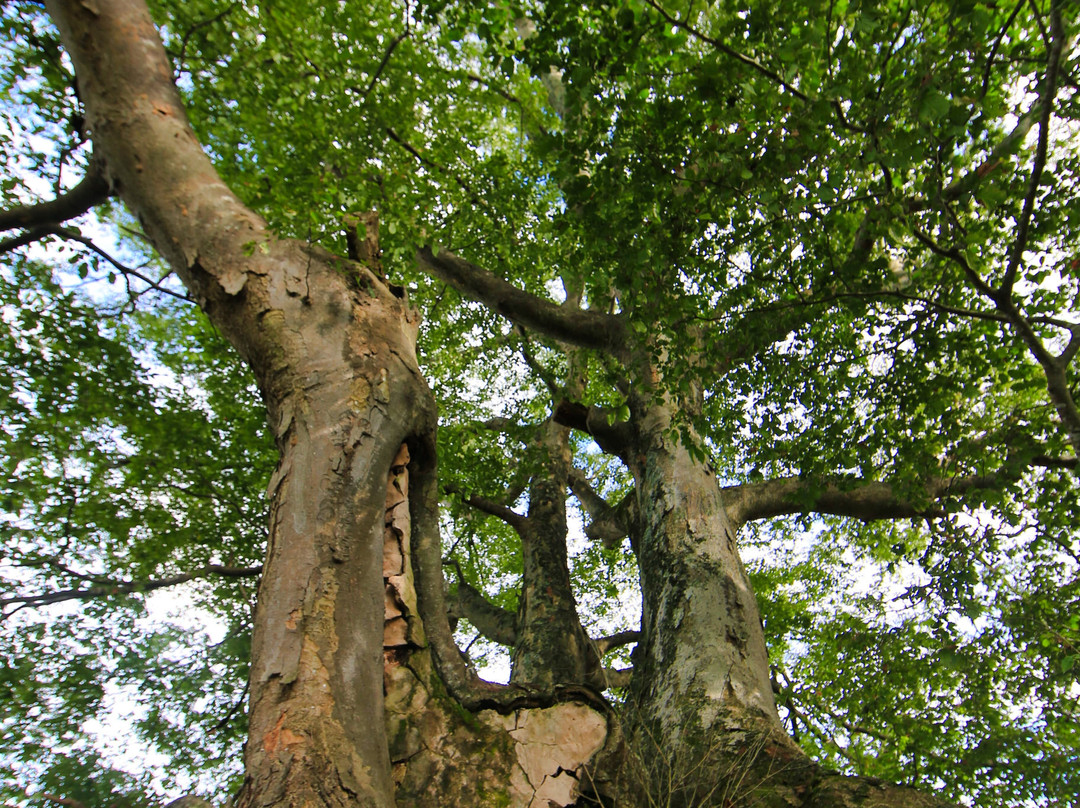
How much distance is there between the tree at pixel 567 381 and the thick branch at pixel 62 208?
1.0 inches

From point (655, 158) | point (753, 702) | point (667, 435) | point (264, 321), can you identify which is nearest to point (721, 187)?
point (655, 158)

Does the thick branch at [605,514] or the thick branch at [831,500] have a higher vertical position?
the thick branch at [605,514]

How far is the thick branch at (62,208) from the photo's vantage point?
4453 millimetres

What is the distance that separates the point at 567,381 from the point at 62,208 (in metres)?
6.51

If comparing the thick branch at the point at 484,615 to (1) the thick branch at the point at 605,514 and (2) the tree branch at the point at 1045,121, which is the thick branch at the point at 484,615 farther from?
(2) the tree branch at the point at 1045,121

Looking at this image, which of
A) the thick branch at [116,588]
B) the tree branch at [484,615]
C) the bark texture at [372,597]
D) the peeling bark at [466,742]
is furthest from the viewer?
the tree branch at [484,615]

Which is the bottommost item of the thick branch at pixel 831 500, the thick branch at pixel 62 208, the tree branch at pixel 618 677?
the tree branch at pixel 618 677

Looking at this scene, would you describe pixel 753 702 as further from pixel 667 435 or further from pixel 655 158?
pixel 655 158

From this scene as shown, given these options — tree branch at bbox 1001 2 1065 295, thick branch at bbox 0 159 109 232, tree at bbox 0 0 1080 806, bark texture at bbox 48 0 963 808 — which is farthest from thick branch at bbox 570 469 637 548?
thick branch at bbox 0 159 109 232

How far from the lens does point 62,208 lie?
4.60m

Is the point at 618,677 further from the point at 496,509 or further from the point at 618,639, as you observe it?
the point at 496,509

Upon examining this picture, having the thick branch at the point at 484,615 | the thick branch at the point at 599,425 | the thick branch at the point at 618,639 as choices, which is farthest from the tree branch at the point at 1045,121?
the thick branch at the point at 618,639

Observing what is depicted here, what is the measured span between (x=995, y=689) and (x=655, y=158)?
7.17m

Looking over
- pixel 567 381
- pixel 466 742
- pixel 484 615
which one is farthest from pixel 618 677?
pixel 466 742
